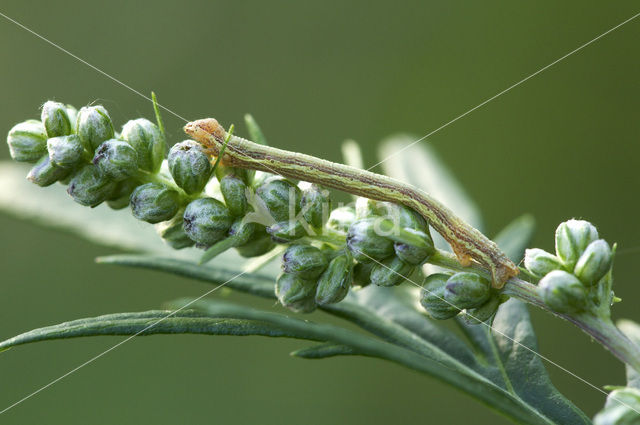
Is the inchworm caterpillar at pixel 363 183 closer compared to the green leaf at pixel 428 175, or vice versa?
the inchworm caterpillar at pixel 363 183

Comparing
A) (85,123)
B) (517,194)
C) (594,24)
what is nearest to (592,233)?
(85,123)

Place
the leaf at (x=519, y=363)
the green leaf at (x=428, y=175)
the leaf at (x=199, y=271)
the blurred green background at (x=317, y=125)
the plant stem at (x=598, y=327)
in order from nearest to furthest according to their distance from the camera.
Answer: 1. the plant stem at (x=598, y=327)
2. the leaf at (x=519, y=363)
3. the leaf at (x=199, y=271)
4. the green leaf at (x=428, y=175)
5. the blurred green background at (x=317, y=125)

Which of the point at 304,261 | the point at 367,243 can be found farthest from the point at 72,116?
the point at 367,243

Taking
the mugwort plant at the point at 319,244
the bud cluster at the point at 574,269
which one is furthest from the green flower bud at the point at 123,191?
the bud cluster at the point at 574,269

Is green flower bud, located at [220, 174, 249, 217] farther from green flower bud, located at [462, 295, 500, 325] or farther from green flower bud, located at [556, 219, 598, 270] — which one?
green flower bud, located at [556, 219, 598, 270]

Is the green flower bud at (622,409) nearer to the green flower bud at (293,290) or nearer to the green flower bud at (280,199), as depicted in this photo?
the green flower bud at (293,290)

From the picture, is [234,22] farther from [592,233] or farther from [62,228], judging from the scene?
[592,233]

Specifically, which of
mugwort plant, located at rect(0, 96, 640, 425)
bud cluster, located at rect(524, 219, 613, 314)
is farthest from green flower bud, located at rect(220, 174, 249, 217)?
bud cluster, located at rect(524, 219, 613, 314)
